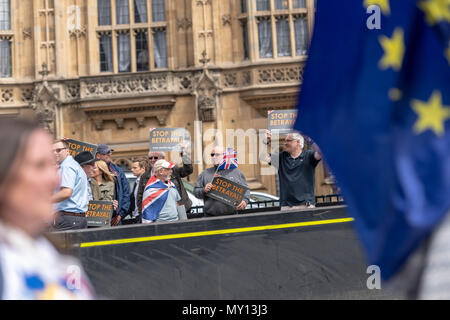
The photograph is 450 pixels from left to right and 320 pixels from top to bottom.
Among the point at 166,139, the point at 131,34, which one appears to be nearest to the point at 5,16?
the point at 131,34

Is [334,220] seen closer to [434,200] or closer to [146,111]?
[434,200]

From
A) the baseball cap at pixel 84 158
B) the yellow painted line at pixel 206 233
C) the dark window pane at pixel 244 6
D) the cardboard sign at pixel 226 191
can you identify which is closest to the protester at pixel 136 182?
the baseball cap at pixel 84 158

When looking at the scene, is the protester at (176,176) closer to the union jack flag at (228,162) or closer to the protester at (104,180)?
the protester at (104,180)

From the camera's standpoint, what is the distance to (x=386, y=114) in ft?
7.68

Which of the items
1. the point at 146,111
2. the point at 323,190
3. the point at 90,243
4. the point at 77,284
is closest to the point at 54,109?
the point at 146,111

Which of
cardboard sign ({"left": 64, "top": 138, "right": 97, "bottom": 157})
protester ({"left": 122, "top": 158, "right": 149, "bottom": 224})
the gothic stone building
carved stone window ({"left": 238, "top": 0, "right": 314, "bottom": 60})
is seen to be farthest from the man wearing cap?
carved stone window ({"left": 238, "top": 0, "right": 314, "bottom": 60})

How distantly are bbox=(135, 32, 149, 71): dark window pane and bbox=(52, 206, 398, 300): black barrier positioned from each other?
16.1 meters

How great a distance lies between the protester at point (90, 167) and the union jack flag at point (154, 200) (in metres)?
1.04

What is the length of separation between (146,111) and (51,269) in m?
20.6

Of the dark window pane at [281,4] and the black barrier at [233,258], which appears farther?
the dark window pane at [281,4]

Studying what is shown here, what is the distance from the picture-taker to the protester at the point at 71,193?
714cm

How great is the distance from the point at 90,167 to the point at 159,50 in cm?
1379

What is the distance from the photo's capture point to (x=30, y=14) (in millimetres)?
22719
